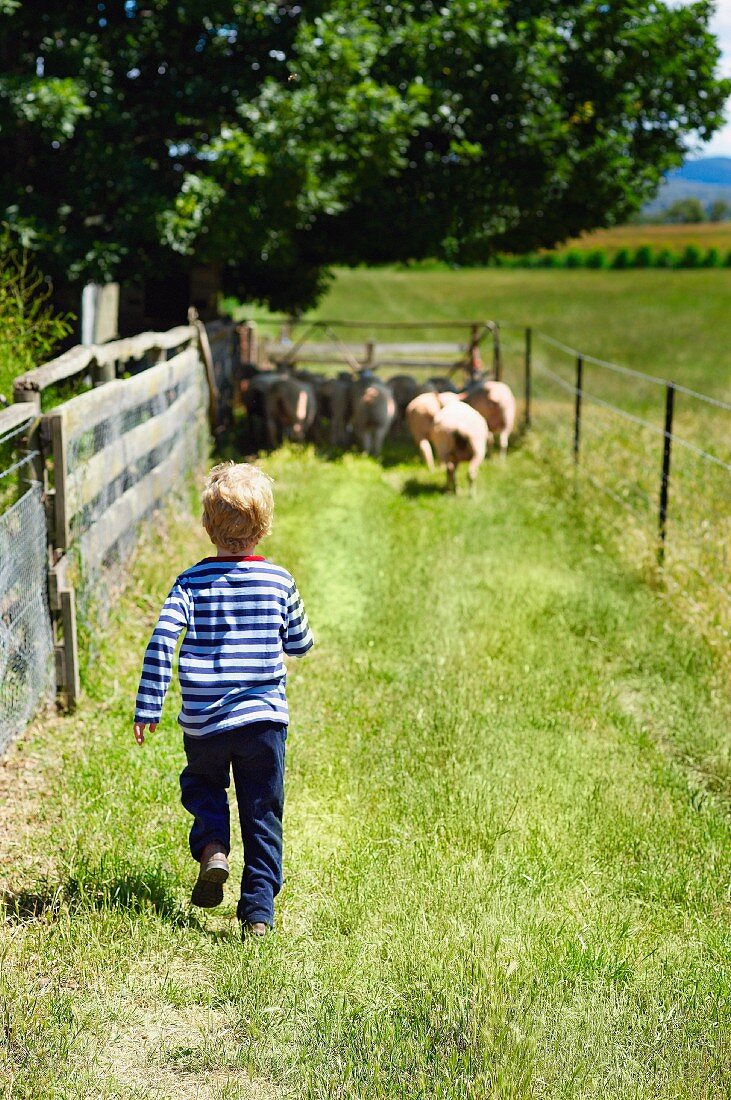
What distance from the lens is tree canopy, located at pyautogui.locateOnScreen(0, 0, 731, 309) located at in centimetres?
1228

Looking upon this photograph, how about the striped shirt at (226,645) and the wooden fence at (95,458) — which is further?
the wooden fence at (95,458)

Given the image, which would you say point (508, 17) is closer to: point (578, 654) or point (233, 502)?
point (578, 654)

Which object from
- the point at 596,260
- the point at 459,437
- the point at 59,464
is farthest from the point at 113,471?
the point at 596,260

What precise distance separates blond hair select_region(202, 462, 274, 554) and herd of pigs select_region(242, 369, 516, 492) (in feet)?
25.1

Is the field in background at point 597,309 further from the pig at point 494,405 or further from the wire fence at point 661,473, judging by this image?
the pig at point 494,405

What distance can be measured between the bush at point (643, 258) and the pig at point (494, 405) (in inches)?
3541

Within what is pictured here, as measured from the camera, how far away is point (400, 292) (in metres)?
64.8

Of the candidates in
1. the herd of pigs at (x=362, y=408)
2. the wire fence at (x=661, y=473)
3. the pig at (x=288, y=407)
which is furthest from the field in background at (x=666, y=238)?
the pig at (x=288, y=407)

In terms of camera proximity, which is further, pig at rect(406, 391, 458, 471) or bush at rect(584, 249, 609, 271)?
bush at rect(584, 249, 609, 271)

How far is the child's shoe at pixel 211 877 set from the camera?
3.61 m

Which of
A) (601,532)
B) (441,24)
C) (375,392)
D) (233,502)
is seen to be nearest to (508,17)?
(441,24)

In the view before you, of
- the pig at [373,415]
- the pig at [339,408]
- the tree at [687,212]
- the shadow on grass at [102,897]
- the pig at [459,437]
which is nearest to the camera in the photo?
the shadow on grass at [102,897]

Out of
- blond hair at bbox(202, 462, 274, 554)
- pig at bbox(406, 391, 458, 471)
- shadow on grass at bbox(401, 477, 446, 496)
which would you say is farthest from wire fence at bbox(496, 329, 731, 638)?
blond hair at bbox(202, 462, 274, 554)

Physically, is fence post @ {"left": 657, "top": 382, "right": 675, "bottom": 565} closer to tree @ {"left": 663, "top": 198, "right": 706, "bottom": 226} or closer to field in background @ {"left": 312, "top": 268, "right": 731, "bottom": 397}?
field in background @ {"left": 312, "top": 268, "right": 731, "bottom": 397}
